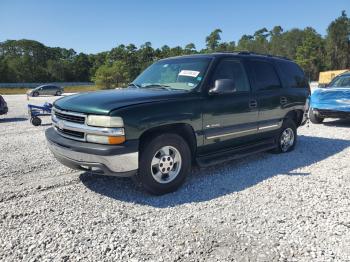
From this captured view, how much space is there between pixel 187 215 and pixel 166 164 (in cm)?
85

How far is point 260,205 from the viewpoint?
412 centimetres

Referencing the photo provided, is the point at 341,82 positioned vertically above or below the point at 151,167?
above

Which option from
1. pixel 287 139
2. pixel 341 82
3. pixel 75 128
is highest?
pixel 341 82

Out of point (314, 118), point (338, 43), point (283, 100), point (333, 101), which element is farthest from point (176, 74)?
point (338, 43)

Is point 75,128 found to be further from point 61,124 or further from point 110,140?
point 110,140

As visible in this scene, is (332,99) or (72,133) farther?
(332,99)

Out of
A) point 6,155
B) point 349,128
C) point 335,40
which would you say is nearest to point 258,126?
point 6,155

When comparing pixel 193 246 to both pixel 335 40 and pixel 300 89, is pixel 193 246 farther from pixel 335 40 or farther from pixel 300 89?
pixel 335 40

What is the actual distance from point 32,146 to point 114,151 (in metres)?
4.56

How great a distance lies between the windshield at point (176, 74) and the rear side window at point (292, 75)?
232cm

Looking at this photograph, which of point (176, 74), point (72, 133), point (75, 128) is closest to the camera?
point (75, 128)

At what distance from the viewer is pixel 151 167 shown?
4.27 meters

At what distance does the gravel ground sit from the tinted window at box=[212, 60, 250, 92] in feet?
4.64

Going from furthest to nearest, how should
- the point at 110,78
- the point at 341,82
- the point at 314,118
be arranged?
the point at 110,78 → the point at 314,118 → the point at 341,82
